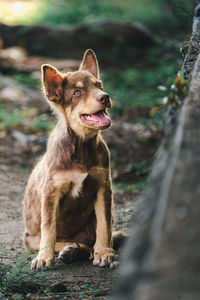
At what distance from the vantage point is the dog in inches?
160

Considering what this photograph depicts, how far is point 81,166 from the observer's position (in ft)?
13.4

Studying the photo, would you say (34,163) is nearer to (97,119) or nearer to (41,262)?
(97,119)

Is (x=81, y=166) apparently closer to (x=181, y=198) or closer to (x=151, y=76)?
(x=181, y=198)

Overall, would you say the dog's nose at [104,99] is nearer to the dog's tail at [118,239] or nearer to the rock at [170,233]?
the dog's tail at [118,239]

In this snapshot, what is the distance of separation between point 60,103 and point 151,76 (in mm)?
7885

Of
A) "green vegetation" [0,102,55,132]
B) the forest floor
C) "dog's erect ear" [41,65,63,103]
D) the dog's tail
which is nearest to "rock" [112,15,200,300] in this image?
the forest floor

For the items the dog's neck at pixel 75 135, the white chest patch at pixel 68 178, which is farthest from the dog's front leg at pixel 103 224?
the dog's neck at pixel 75 135

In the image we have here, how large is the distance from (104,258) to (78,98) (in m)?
1.67

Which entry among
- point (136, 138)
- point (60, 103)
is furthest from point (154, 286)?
point (136, 138)

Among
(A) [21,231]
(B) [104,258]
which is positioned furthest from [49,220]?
(A) [21,231]

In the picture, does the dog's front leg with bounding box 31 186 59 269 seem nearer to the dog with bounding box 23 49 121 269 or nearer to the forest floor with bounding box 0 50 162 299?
→ the dog with bounding box 23 49 121 269

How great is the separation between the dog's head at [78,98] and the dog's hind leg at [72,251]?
1195 mm

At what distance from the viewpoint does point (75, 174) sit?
159 inches

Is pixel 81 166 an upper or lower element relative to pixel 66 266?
upper
